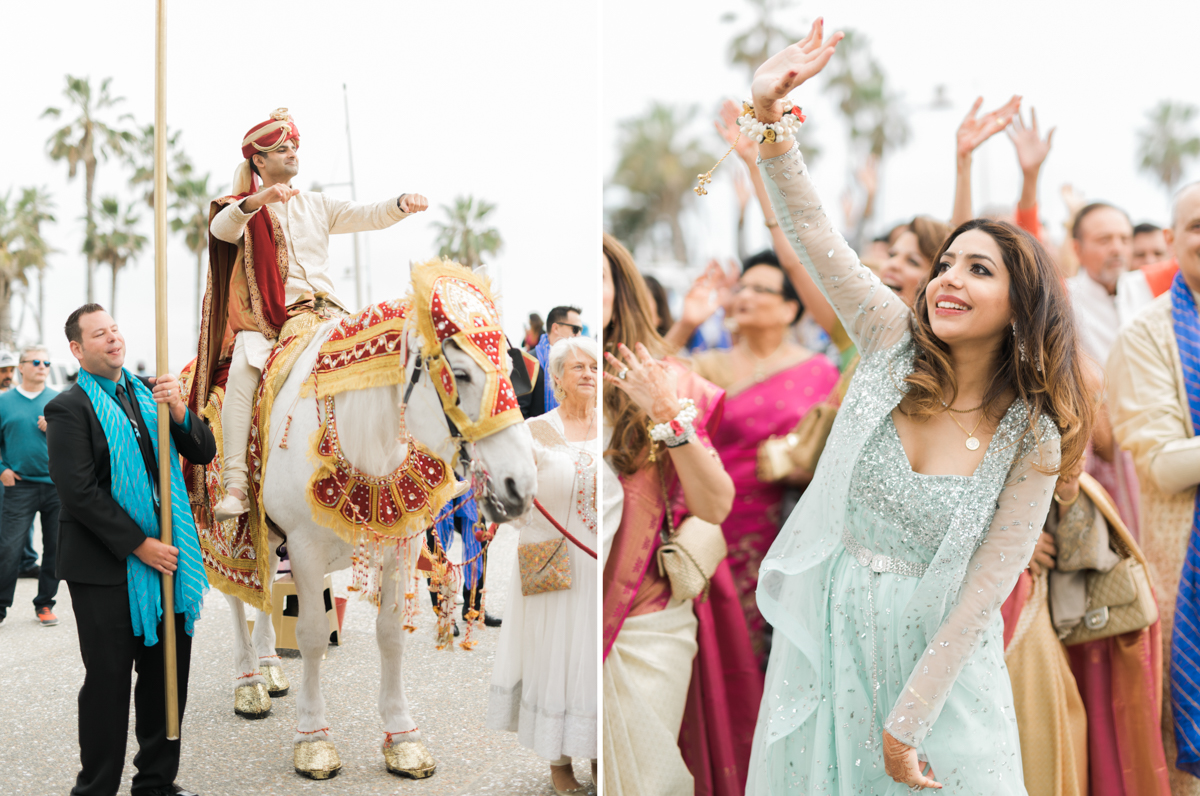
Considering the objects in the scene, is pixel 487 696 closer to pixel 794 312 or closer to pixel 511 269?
pixel 511 269

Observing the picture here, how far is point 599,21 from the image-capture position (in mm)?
2576

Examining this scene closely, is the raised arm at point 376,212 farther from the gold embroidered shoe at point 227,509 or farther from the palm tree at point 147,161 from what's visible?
the gold embroidered shoe at point 227,509

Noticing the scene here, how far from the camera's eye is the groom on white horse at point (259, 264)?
2.56 meters

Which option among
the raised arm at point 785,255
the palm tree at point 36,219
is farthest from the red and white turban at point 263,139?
the raised arm at point 785,255

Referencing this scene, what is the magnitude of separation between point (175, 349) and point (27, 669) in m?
1.02

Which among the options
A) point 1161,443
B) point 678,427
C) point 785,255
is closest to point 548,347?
point 678,427

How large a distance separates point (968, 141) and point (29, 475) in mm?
3144

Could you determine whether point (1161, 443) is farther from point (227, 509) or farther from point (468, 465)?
point (227, 509)

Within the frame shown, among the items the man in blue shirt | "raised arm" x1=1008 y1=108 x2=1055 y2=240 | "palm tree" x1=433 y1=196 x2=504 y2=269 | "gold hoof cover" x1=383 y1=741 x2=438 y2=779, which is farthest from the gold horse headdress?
"raised arm" x1=1008 y1=108 x2=1055 y2=240

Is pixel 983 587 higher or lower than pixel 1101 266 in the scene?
lower

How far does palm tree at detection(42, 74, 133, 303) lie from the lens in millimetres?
2564

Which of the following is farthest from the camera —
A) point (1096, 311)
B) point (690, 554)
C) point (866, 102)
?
point (866, 102)

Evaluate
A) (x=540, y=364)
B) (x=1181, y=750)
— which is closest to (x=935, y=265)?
(x=540, y=364)

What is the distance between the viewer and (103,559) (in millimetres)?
2500
